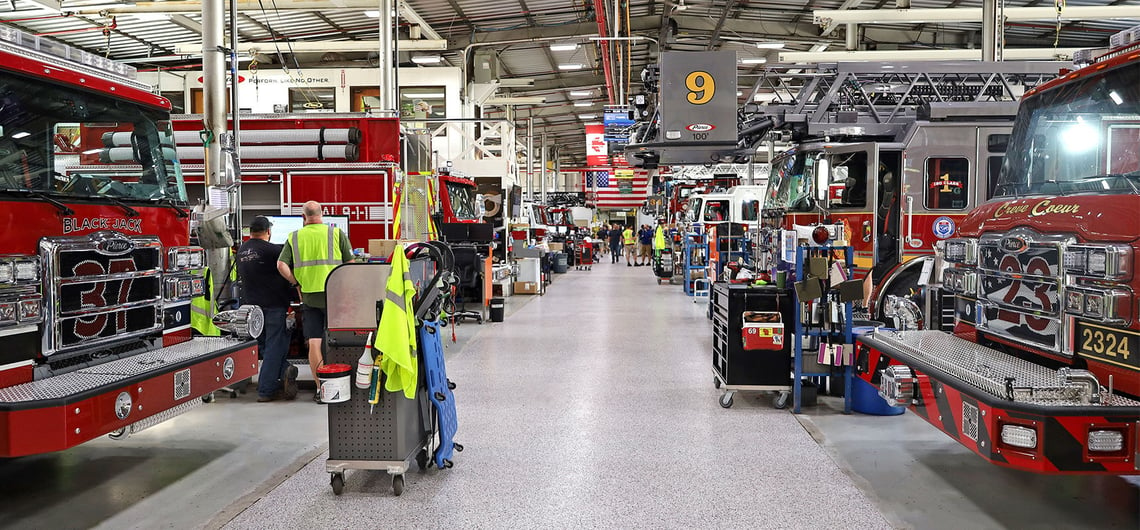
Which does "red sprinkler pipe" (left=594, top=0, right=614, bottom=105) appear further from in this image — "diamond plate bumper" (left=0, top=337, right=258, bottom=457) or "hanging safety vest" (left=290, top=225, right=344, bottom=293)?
"diamond plate bumper" (left=0, top=337, right=258, bottom=457)

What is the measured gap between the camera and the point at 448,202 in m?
13.0

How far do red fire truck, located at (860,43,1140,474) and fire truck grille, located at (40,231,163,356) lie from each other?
4093 millimetres

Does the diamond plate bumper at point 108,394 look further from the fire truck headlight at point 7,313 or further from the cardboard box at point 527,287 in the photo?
the cardboard box at point 527,287

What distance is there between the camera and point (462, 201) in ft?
44.8

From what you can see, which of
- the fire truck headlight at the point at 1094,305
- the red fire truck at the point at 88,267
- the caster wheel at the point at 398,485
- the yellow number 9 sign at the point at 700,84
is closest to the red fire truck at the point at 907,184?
the yellow number 9 sign at the point at 700,84

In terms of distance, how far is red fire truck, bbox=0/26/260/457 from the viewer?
11.9 ft

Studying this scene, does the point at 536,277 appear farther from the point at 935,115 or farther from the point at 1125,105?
the point at 1125,105

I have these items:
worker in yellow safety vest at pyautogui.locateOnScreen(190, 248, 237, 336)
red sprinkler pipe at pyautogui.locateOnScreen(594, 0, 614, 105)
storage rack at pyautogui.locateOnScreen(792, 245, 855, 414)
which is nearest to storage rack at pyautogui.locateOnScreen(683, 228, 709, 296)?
red sprinkler pipe at pyautogui.locateOnScreen(594, 0, 614, 105)

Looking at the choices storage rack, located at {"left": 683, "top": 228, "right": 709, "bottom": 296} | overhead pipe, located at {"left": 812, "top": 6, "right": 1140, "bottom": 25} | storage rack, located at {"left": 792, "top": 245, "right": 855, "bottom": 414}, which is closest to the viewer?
storage rack, located at {"left": 792, "top": 245, "right": 855, "bottom": 414}

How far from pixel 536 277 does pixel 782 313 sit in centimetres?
1082

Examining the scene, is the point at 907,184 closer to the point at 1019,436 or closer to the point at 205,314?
the point at 1019,436

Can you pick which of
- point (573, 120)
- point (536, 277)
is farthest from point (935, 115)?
point (573, 120)

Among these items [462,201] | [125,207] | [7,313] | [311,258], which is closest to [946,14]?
[462,201]

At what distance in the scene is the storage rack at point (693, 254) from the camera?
15953 mm
